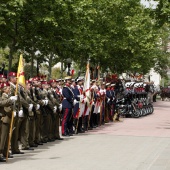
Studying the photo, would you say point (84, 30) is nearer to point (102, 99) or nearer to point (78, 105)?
point (102, 99)

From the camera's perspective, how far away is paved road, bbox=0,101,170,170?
13036 mm

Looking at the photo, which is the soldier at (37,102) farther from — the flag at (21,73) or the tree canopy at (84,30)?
the tree canopy at (84,30)

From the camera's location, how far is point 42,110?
17.4m

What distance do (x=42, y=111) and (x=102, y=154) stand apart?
116 inches

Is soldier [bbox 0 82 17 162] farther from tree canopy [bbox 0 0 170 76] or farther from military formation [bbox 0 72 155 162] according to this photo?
tree canopy [bbox 0 0 170 76]

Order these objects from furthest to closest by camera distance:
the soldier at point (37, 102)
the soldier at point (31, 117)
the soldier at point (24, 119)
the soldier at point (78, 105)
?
the soldier at point (78, 105) → the soldier at point (37, 102) → the soldier at point (31, 117) → the soldier at point (24, 119)

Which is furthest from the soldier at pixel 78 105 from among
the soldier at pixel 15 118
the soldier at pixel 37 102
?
the soldier at pixel 15 118

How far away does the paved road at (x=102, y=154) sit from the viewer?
42.8 ft

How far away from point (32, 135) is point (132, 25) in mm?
33633

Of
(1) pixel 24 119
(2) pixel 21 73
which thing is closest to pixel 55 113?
(1) pixel 24 119

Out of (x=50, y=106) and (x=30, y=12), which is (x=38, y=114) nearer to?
(x=50, y=106)

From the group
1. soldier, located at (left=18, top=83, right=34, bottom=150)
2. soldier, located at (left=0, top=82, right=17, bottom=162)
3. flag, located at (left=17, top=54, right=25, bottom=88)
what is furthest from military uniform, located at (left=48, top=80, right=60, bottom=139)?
soldier, located at (left=0, top=82, right=17, bottom=162)

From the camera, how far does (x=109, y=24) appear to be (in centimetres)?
4750

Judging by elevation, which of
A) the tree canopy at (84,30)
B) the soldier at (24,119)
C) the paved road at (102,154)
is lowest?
the paved road at (102,154)
